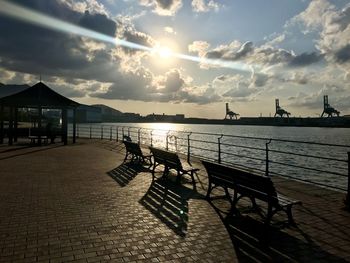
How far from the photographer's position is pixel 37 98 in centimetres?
2112

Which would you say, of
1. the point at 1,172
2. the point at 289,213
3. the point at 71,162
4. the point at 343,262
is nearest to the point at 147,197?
the point at 289,213

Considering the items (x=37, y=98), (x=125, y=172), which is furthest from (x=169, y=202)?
(x=37, y=98)

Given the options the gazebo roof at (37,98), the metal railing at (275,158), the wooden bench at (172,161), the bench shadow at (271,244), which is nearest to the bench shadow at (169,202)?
the wooden bench at (172,161)

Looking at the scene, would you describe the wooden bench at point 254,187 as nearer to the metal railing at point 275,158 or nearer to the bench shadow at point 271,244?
the bench shadow at point 271,244

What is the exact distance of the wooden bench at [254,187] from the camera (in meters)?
4.91

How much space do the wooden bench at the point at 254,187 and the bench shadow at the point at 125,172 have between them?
10.4ft

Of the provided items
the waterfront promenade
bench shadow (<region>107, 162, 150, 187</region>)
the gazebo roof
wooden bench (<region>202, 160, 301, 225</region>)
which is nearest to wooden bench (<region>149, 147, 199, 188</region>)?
the waterfront promenade

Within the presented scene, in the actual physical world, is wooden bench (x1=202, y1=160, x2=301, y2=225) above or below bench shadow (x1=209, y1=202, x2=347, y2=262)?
above

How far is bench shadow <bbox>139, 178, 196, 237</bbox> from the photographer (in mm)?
5359

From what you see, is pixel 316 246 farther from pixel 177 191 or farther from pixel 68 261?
pixel 177 191

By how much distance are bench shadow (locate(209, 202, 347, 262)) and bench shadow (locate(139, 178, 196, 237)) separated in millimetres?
773

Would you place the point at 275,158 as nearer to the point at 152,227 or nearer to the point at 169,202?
the point at 169,202

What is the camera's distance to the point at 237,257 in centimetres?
407

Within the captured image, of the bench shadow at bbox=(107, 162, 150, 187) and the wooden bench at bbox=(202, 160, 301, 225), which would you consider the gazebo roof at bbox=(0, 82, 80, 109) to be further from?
the wooden bench at bbox=(202, 160, 301, 225)
